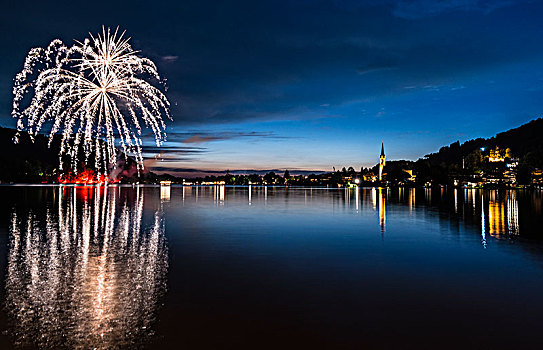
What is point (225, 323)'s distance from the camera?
979 centimetres

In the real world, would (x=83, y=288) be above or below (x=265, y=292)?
above

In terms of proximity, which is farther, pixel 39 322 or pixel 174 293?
pixel 174 293

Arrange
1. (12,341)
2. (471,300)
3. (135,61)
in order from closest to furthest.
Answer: (12,341), (471,300), (135,61)

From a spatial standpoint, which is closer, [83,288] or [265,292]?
[83,288]

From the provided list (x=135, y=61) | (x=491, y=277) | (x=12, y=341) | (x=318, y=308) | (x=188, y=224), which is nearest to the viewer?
(x=12, y=341)

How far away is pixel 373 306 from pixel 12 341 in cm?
876

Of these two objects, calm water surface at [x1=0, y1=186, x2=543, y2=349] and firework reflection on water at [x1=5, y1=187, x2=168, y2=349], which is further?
calm water surface at [x1=0, y1=186, x2=543, y2=349]

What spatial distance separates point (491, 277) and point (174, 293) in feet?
37.5

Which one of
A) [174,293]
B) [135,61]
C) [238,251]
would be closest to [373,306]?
[174,293]

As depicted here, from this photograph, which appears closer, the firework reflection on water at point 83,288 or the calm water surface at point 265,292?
the firework reflection on water at point 83,288

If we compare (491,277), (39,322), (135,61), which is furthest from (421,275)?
(135,61)

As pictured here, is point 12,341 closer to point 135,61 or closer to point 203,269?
point 203,269

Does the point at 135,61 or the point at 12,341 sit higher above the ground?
the point at 135,61

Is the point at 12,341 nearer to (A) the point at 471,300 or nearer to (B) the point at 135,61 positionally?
(A) the point at 471,300
